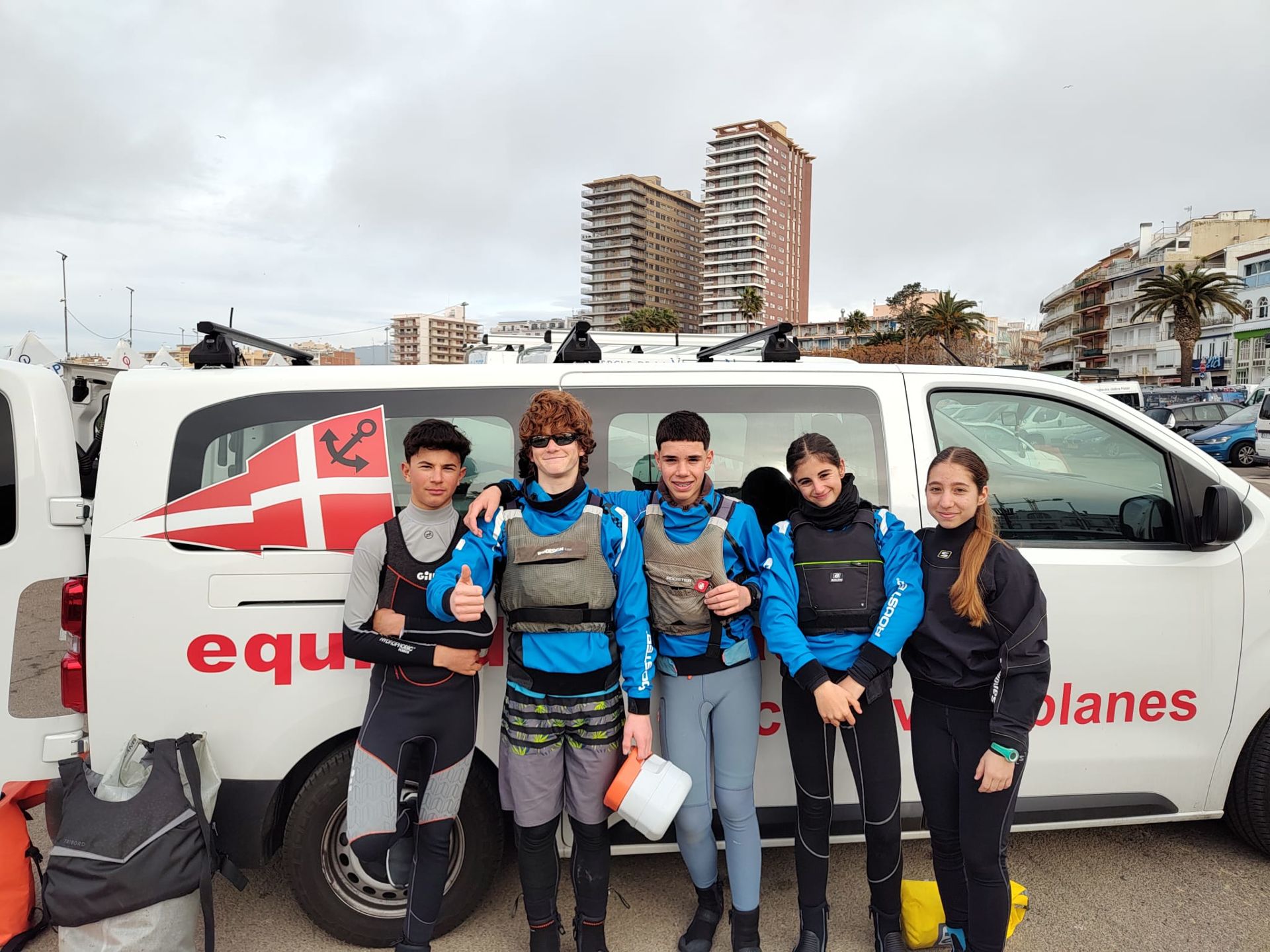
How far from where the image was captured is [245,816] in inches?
95.8

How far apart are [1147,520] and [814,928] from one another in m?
1.85

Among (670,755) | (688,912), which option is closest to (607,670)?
(670,755)

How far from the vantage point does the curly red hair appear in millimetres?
2199

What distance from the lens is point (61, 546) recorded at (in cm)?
233

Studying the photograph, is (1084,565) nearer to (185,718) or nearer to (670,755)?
(670,755)

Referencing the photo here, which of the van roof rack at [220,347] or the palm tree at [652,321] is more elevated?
the palm tree at [652,321]

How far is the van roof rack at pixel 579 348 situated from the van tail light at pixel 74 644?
1.72 metres

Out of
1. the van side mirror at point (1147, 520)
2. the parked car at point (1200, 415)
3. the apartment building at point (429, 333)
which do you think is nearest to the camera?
the van side mirror at point (1147, 520)

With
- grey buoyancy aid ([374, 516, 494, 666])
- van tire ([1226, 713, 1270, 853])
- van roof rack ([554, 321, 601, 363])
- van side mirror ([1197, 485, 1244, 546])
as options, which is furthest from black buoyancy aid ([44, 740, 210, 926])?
van tire ([1226, 713, 1270, 853])

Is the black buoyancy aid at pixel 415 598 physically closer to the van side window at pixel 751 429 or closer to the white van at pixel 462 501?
the white van at pixel 462 501

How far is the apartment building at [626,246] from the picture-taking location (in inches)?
5251

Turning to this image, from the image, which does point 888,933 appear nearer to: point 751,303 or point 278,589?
point 278,589

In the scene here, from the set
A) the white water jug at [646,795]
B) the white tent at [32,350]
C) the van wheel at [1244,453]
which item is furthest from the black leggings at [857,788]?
the van wheel at [1244,453]

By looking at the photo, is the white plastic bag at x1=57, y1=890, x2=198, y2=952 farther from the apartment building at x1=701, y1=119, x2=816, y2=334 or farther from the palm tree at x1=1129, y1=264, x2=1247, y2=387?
the apartment building at x1=701, y1=119, x2=816, y2=334
